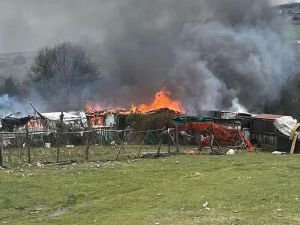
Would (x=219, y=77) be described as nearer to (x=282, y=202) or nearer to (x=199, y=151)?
(x=199, y=151)

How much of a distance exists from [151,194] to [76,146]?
17438mm

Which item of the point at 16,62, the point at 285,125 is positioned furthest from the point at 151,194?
the point at 16,62

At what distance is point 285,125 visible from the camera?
2969cm

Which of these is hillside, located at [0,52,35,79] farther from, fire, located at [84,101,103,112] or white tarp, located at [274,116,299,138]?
white tarp, located at [274,116,299,138]

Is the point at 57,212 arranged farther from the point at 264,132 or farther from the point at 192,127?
the point at 264,132

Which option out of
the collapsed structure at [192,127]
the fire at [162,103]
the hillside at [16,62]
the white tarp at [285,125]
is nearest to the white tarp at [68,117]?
the collapsed structure at [192,127]

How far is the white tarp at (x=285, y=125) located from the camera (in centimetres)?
2933

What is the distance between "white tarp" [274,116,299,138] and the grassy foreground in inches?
365

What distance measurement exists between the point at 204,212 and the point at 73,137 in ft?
72.3

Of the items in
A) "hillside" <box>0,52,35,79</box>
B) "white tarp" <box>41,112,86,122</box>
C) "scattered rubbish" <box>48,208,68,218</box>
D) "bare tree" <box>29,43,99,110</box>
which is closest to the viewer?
"scattered rubbish" <box>48,208,68,218</box>

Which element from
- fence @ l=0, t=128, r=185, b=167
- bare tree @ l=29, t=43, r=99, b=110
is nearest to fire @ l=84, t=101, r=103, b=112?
bare tree @ l=29, t=43, r=99, b=110

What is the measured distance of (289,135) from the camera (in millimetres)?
29031

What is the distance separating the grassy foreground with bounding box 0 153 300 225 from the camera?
35.8 feet

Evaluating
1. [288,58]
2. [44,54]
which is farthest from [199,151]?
[44,54]
